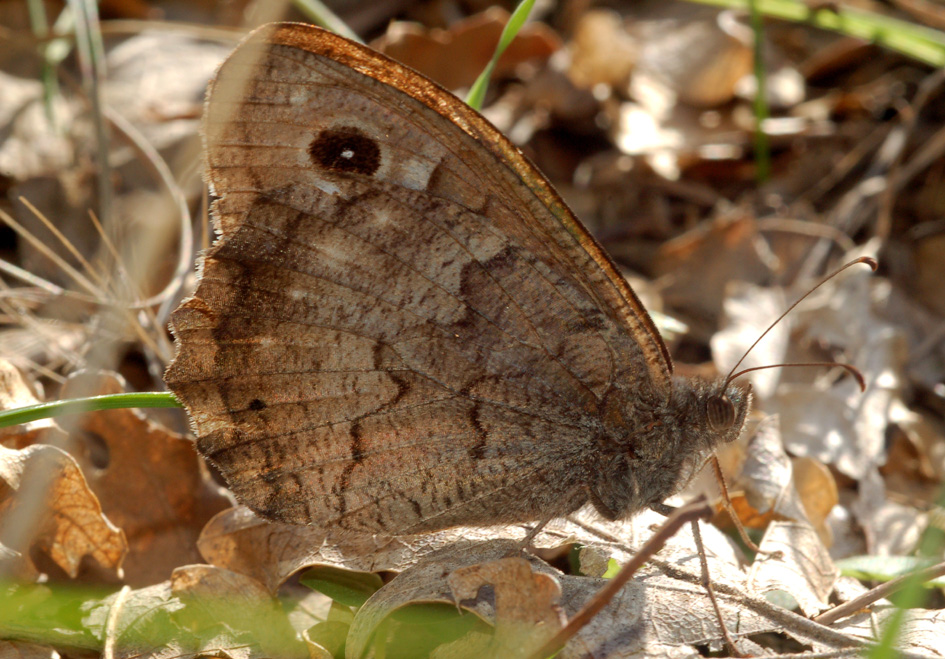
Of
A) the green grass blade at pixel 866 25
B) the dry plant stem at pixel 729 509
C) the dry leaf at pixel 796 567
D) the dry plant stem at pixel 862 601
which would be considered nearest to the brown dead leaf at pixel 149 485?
the dry plant stem at pixel 729 509

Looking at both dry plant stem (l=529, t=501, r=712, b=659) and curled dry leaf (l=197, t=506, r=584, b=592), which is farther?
curled dry leaf (l=197, t=506, r=584, b=592)

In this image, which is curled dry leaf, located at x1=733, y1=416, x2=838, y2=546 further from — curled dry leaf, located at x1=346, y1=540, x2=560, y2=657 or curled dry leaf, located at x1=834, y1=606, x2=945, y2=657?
curled dry leaf, located at x1=346, y1=540, x2=560, y2=657

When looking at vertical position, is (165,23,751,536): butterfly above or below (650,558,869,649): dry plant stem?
above

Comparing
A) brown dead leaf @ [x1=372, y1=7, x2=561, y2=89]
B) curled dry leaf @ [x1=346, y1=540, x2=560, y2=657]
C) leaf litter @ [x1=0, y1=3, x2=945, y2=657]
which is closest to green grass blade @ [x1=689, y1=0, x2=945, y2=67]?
leaf litter @ [x1=0, y1=3, x2=945, y2=657]

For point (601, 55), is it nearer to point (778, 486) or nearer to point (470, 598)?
point (778, 486)

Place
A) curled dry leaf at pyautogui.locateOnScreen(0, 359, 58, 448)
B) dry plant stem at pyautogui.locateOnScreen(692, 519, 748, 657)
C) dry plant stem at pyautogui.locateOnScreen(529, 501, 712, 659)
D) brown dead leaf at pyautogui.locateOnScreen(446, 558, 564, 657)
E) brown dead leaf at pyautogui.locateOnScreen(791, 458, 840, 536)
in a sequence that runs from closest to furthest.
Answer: dry plant stem at pyautogui.locateOnScreen(529, 501, 712, 659) → brown dead leaf at pyautogui.locateOnScreen(446, 558, 564, 657) → dry plant stem at pyautogui.locateOnScreen(692, 519, 748, 657) → curled dry leaf at pyautogui.locateOnScreen(0, 359, 58, 448) → brown dead leaf at pyautogui.locateOnScreen(791, 458, 840, 536)

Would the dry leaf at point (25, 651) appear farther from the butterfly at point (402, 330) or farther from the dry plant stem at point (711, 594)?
the dry plant stem at point (711, 594)

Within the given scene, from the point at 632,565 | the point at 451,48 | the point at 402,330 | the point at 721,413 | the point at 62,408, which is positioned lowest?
the point at 632,565

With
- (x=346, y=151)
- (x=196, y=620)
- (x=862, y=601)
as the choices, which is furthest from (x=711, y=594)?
(x=346, y=151)
